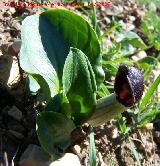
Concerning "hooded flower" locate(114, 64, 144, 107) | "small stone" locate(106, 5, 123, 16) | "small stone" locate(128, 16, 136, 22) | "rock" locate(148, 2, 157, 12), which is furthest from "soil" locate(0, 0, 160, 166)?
"rock" locate(148, 2, 157, 12)

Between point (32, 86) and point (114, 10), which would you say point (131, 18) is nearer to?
point (114, 10)

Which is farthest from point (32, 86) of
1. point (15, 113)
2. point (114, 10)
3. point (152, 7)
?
point (152, 7)

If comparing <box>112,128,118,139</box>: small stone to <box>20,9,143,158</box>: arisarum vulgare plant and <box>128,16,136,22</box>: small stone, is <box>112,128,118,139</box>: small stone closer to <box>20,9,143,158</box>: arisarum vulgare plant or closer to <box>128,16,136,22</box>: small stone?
<box>20,9,143,158</box>: arisarum vulgare plant

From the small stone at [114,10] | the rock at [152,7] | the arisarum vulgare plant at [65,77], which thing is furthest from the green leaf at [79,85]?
the rock at [152,7]

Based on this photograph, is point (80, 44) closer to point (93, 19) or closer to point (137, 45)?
point (93, 19)

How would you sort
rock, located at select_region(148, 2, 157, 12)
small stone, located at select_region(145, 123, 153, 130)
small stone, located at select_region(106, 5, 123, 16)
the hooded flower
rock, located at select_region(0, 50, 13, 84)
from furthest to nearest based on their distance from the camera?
rock, located at select_region(148, 2, 157, 12), small stone, located at select_region(106, 5, 123, 16), small stone, located at select_region(145, 123, 153, 130), rock, located at select_region(0, 50, 13, 84), the hooded flower

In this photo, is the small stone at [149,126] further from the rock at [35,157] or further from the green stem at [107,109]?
the rock at [35,157]

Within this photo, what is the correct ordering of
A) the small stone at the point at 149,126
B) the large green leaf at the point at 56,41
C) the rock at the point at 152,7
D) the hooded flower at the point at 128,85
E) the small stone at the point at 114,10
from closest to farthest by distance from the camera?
the hooded flower at the point at 128,85 < the large green leaf at the point at 56,41 < the small stone at the point at 149,126 < the small stone at the point at 114,10 < the rock at the point at 152,7
